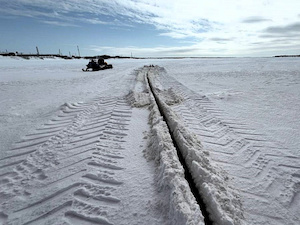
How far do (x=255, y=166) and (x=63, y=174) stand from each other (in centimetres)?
246

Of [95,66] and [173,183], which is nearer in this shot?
[173,183]

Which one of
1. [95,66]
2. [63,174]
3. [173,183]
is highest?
[95,66]

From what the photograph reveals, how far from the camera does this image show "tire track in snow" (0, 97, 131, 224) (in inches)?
65.5

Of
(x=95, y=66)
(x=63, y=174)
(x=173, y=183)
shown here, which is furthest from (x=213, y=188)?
(x=95, y=66)

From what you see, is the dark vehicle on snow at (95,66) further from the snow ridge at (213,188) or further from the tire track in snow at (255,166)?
the snow ridge at (213,188)

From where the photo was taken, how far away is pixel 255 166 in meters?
2.29

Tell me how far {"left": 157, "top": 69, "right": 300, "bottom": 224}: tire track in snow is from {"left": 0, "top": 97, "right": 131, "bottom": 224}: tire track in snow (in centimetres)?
139

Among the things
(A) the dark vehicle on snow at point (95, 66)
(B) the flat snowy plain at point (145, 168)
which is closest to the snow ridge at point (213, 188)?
(B) the flat snowy plain at point (145, 168)

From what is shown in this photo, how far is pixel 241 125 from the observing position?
11.7 ft

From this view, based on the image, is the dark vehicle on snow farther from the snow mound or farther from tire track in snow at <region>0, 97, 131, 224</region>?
the snow mound

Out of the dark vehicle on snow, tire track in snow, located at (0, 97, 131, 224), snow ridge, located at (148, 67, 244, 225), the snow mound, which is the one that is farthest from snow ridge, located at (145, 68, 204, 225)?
the dark vehicle on snow

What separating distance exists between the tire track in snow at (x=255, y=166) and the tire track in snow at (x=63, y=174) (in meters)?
1.39

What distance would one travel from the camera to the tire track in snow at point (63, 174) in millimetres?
1664

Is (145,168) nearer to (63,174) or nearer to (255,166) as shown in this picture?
(63,174)
